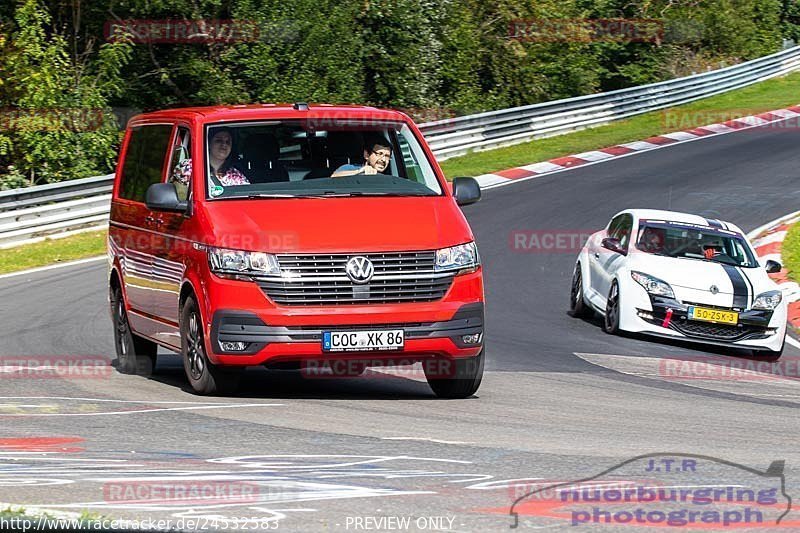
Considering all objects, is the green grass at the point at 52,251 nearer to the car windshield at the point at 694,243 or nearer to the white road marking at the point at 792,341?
the car windshield at the point at 694,243

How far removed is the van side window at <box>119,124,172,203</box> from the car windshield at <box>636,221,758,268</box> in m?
6.55

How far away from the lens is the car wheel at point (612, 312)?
Result: 15117 mm

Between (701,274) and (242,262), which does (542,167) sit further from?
(242,262)

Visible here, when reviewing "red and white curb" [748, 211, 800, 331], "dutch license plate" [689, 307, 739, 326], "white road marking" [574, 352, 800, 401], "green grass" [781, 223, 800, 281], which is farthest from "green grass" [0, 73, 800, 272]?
"white road marking" [574, 352, 800, 401]

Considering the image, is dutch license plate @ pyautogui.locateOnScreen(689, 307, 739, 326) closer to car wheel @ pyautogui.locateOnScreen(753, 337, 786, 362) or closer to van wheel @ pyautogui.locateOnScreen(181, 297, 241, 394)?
car wheel @ pyautogui.locateOnScreen(753, 337, 786, 362)

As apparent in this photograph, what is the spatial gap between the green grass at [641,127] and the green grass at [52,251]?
875 centimetres

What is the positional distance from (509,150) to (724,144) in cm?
521

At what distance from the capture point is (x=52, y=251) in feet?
71.4

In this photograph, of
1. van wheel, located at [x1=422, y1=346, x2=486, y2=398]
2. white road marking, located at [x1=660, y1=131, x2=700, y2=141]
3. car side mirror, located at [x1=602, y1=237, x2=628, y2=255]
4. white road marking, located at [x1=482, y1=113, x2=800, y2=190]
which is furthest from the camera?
white road marking, located at [x1=660, y1=131, x2=700, y2=141]

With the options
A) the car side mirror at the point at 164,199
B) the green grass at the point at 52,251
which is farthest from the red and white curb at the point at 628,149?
the car side mirror at the point at 164,199

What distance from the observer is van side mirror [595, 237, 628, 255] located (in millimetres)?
15700

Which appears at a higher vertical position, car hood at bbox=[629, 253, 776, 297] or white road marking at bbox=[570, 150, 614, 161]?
car hood at bbox=[629, 253, 776, 297]

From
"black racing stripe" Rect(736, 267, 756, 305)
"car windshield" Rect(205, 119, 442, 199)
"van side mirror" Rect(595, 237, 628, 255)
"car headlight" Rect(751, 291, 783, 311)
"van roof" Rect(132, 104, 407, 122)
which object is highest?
"van roof" Rect(132, 104, 407, 122)

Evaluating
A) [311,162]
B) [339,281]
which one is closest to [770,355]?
Result: [311,162]
